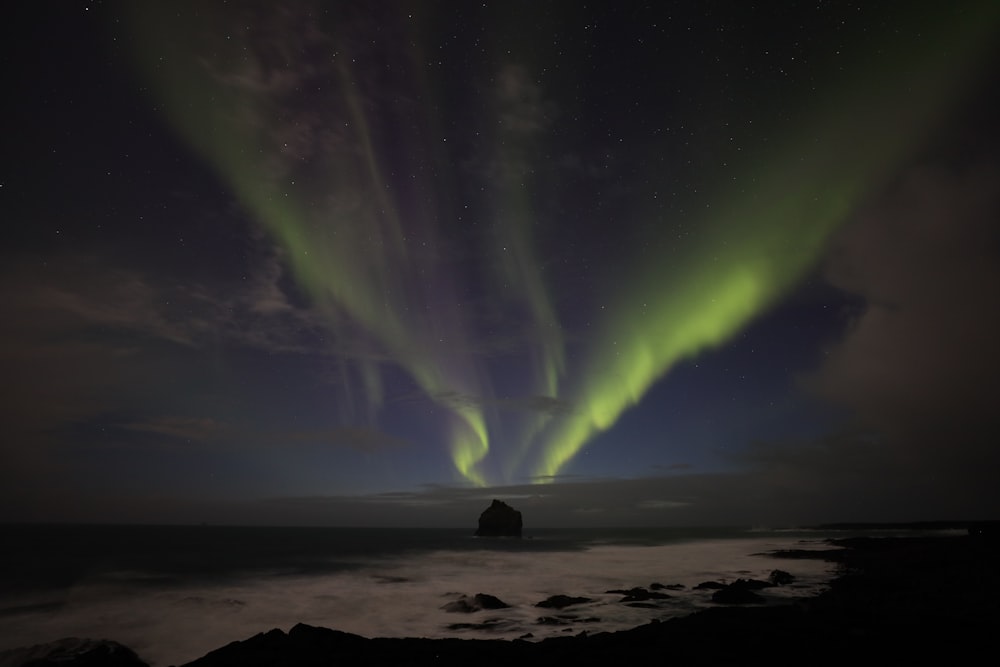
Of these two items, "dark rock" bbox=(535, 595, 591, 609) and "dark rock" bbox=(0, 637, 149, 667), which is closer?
"dark rock" bbox=(0, 637, 149, 667)

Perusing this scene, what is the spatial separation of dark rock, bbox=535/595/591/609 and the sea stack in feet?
470

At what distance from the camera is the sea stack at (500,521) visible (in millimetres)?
170125

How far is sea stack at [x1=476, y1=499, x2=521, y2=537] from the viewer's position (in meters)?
170

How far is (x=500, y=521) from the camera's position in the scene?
171m

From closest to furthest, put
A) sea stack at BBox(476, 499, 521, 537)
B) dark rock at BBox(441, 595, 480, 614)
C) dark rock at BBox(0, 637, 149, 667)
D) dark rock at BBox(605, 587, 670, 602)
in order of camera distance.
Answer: dark rock at BBox(0, 637, 149, 667) < dark rock at BBox(441, 595, 480, 614) < dark rock at BBox(605, 587, 670, 602) < sea stack at BBox(476, 499, 521, 537)

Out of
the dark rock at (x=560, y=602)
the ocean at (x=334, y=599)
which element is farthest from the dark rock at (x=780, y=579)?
the dark rock at (x=560, y=602)

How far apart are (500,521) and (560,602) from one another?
14603 centimetres

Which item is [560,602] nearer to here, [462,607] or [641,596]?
[641,596]

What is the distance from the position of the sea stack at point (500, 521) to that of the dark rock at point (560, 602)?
143408 mm

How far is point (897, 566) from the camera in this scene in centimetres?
4184

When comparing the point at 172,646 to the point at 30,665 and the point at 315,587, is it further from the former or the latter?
the point at 315,587

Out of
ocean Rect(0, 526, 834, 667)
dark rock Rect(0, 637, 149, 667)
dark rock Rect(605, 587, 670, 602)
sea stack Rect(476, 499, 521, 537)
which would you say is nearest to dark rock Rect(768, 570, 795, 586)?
ocean Rect(0, 526, 834, 667)

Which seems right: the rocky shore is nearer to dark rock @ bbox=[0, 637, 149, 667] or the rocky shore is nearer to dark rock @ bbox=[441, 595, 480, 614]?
dark rock @ bbox=[0, 637, 149, 667]

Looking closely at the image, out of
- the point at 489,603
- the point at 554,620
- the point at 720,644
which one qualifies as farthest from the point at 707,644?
the point at 489,603
